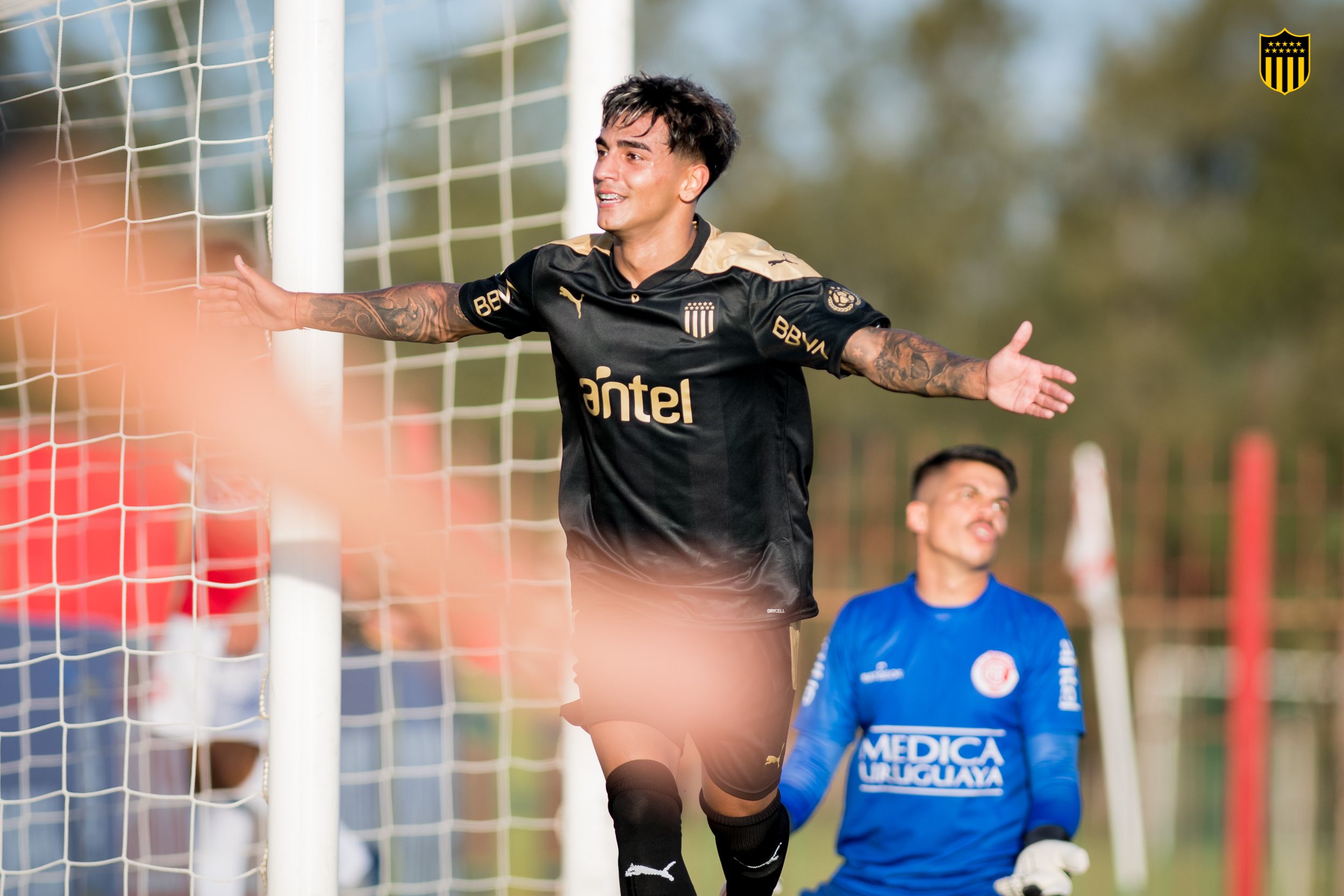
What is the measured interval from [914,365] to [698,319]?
56 centimetres

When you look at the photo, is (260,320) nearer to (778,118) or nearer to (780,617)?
(780,617)

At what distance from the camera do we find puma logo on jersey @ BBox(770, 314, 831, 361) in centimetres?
306

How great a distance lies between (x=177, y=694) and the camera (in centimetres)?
579

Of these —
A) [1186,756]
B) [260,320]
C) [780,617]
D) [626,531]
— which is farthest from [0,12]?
[1186,756]

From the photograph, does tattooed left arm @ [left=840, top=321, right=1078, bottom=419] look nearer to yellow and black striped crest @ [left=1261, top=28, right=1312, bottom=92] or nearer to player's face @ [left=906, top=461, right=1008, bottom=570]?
player's face @ [left=906, top=461, right=1008, bottom=570]

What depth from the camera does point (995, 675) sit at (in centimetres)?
438

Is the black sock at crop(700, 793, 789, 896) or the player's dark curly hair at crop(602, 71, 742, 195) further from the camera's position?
the black sock at crop(700, 793, 789, 896)

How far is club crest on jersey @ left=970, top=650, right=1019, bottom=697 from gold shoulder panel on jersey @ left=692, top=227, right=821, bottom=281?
1.68 metres

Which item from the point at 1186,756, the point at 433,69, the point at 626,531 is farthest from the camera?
the point at 433,69

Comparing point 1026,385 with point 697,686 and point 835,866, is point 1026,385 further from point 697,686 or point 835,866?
point 835,866

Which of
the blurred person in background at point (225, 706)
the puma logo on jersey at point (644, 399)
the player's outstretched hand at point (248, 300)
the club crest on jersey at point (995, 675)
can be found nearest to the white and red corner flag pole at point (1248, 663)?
the club crest on jersey at point (995, 675)

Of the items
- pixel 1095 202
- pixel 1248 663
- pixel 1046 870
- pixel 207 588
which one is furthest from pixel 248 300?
pixel 1095 202

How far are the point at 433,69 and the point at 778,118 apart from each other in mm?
8840

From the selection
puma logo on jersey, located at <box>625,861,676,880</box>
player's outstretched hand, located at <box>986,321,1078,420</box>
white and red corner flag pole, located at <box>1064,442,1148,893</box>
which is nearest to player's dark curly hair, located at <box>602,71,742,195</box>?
player's outstretched hand, located at <box>986,321,1078,420</box>
